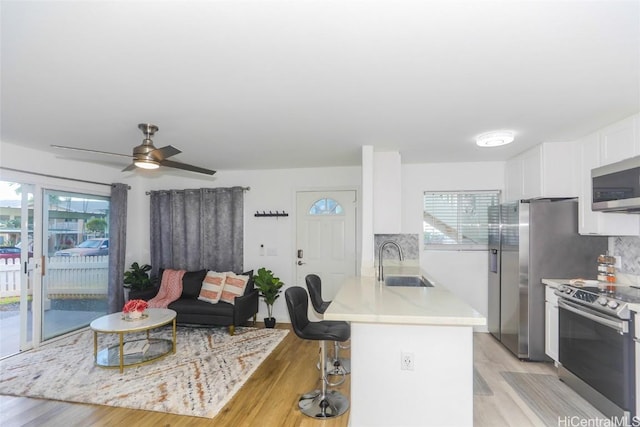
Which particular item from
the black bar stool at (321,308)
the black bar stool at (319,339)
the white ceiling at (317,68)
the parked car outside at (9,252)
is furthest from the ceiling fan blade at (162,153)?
the parked car outside at (9,252)

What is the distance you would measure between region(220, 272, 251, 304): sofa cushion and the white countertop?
2.18 meters

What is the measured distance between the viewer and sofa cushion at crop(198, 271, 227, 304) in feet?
14.6

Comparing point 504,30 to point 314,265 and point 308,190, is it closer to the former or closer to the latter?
point 308,190

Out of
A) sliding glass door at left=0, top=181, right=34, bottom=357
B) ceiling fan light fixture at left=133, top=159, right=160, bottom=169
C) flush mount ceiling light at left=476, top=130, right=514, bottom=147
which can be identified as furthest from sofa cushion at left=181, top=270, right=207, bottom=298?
flush mount ceiling light at left=476, top=130, right=514, bottom=147

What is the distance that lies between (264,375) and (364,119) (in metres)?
2.63

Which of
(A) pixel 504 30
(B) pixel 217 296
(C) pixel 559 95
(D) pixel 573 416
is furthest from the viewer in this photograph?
(B) pixel 217 296

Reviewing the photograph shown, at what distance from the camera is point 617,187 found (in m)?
2.62

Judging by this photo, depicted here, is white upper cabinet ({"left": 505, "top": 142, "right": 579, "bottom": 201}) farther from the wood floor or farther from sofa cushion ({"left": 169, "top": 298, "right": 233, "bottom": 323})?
sofa cushion ({"left": 169, "top": 298, "right": 233, "bottom": 323})

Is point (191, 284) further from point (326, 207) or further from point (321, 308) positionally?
point (321, 308)

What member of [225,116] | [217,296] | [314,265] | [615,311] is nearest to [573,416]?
[615,311]

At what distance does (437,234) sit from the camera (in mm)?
4625

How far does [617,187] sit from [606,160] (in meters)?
0.40

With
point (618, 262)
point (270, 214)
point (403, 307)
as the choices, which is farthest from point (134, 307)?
point (618, 262)

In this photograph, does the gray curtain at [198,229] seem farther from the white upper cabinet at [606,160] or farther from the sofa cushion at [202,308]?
the white upper cabinet at [606,160]
